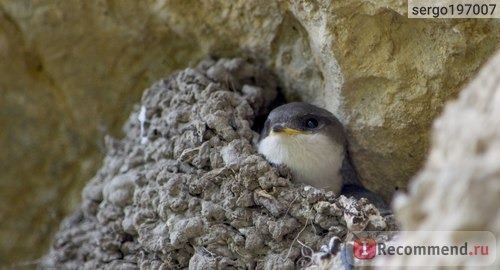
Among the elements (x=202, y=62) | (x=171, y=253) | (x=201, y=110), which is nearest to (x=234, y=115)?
(x=201, y=110)

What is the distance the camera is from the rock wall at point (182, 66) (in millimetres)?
3432

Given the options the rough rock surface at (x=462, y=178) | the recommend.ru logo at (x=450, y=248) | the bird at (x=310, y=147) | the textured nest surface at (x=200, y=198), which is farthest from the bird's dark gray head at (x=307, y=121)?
the rough rock surface at (x=462, y=178)

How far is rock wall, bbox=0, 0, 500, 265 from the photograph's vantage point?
11.3 ft

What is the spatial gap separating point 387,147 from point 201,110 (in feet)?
2.63

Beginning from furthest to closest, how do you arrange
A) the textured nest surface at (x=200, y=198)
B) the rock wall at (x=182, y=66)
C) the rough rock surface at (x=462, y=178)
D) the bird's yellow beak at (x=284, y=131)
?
the bird's yellow beak at (x=284, y=131)
the rock wall at (x=182, y=66)
the textured nest surface at (x=200, y=198)
the rough rock surface at (x=462, y=178)

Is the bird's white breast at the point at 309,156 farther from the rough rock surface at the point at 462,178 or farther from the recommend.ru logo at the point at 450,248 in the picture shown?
the rough rock surface at the point at 462,178

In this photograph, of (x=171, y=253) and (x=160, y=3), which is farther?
(x=160, y=3)

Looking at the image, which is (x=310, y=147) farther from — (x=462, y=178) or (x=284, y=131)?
(x=462, y=178)

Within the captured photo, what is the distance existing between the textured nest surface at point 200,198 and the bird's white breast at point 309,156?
0.10 meters

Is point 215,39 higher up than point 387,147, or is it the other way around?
point 215,39

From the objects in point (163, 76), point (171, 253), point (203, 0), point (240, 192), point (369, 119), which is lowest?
point (171, 253)

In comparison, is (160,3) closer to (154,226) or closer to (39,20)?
(39,20)

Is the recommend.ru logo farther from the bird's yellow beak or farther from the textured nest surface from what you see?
the bird's yellow beak

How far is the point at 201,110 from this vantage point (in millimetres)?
3867
